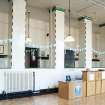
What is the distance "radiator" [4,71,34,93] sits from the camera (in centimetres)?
687

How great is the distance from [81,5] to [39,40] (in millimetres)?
2480

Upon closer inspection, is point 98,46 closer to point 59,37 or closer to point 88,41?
point 88,41

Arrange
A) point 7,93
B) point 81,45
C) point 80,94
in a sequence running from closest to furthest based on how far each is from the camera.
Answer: point 7,93, point 80,94, point 81,45

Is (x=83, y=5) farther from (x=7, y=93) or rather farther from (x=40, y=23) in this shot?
(x=7, y=93)

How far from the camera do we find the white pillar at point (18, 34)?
7.17 metres

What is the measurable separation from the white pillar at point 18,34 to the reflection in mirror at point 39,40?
0.99 meters

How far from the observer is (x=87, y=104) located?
6156 mm

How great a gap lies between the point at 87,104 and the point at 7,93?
9.16ft

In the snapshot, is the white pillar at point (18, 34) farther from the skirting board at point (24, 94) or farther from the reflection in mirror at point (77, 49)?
the reflection in mirror at point (77, 49)

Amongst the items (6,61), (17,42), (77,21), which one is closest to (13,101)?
(6,61)

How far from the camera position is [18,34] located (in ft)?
23.9

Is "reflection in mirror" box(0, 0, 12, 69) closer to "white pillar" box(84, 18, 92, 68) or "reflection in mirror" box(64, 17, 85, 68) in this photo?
"reflection in mirror" box(64, 17, 85, 68)

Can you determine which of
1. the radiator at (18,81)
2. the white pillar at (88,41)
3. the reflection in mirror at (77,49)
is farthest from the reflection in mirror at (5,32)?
the white pillar at (88,41)

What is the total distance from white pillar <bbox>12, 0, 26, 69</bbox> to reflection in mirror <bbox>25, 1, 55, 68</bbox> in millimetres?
986
